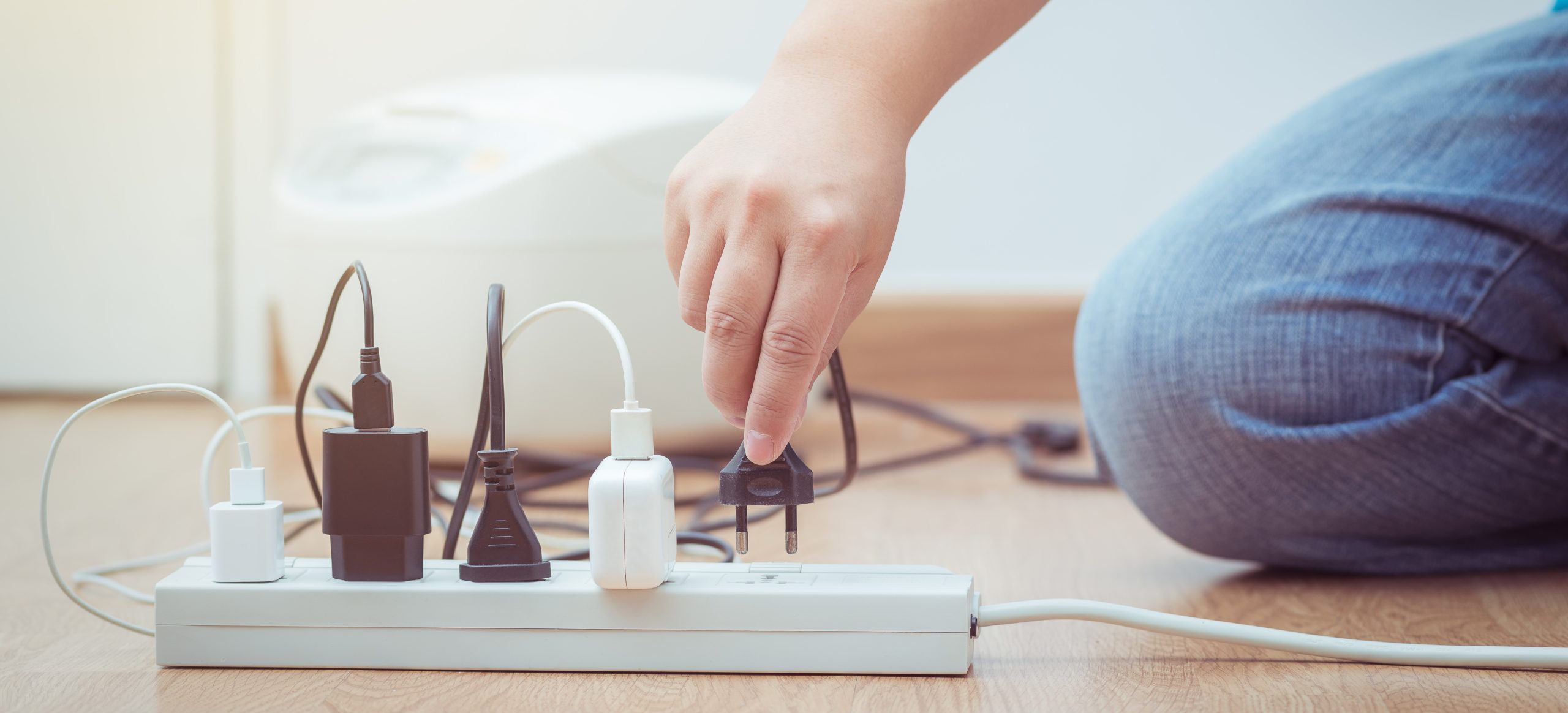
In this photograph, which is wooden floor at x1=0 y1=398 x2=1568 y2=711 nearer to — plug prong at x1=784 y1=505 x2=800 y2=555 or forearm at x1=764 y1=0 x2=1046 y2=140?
plug prong at x1=784 y1=505 x2=800 y2=555

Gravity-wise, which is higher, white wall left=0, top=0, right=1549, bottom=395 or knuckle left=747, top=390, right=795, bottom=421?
white wall left=0, top=0, right=1549, bottom=395

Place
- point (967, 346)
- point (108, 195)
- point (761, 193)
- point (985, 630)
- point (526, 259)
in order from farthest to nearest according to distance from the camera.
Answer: point (967, 346) → point (108, 195) → point (526, 259) → point (985, 630) → point (761, 193)

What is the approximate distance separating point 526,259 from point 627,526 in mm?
511

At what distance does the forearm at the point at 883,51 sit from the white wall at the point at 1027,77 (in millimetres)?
1027

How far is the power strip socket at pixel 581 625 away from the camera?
0.41m

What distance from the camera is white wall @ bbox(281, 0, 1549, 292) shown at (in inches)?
55.2

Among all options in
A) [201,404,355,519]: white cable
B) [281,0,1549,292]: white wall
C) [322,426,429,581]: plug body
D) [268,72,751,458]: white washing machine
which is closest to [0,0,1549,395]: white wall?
[281,0,1549,292]: white wall

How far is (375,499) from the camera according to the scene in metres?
0.41

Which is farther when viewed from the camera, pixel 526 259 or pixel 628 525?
pixel 526 259

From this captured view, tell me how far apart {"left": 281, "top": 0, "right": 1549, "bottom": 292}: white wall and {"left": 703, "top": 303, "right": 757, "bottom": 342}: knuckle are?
1.12 meters

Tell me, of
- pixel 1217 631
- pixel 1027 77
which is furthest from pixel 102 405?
pixel 1027 77

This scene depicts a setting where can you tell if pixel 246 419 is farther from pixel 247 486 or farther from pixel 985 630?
pixel 985 630

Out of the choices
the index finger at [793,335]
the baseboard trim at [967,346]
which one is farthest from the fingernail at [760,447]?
the baseboard trim at [967,346]

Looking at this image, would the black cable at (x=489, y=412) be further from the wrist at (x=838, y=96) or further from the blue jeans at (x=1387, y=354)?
the blue jeans at (x=1387, y=354)
